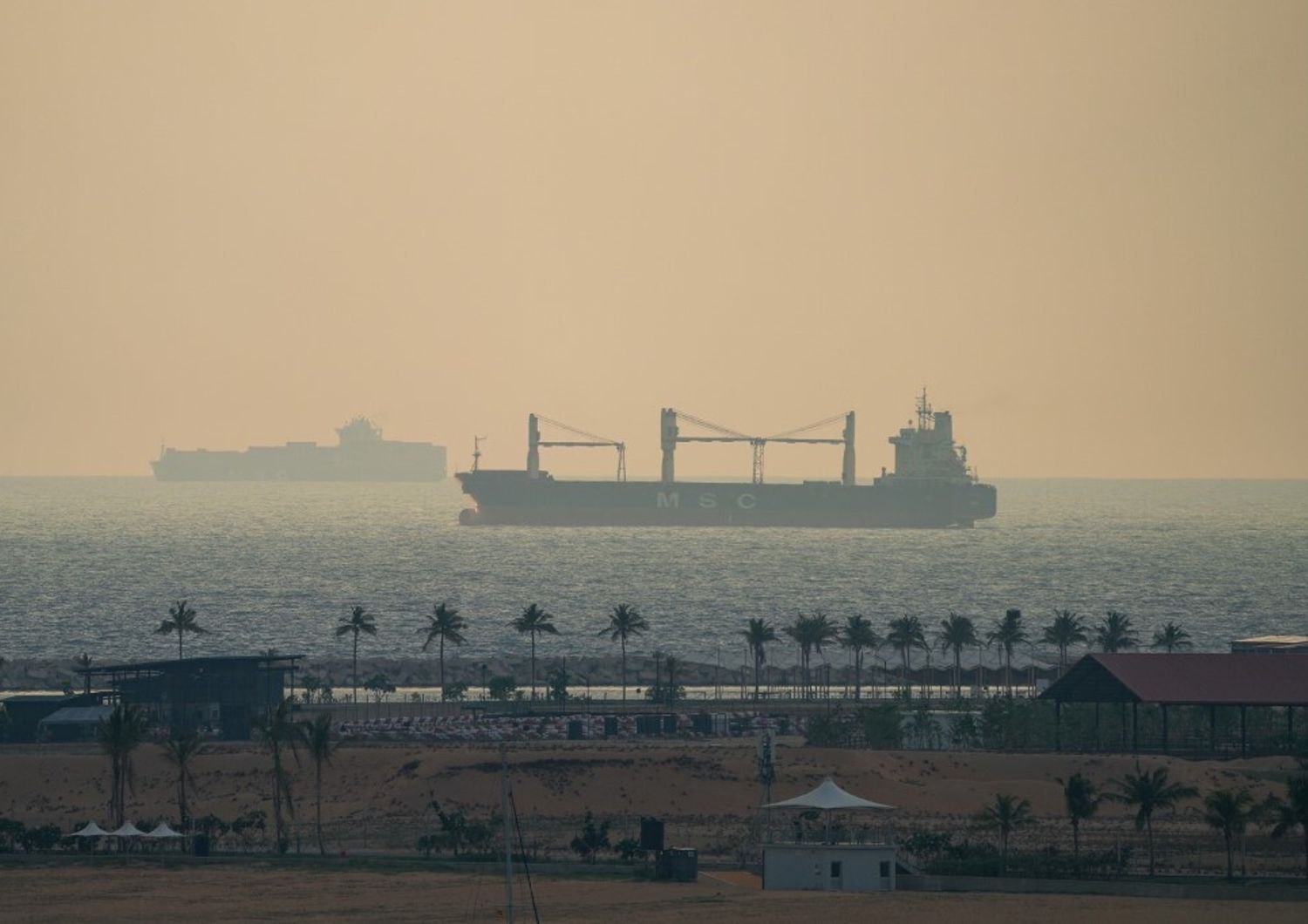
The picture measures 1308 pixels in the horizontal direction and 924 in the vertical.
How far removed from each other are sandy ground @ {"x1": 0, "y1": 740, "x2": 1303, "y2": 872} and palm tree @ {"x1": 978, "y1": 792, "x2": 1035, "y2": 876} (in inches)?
22.4

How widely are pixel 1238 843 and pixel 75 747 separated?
42479 millimetres

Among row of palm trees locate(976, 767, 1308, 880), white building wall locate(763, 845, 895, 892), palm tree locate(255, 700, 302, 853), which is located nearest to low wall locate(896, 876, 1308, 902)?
white building wall locate(763, 845, 895, 892)

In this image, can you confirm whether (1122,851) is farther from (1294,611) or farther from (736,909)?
(1294,611)

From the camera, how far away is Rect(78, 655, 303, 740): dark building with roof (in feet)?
276

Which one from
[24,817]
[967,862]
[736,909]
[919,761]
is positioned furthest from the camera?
[919,761]

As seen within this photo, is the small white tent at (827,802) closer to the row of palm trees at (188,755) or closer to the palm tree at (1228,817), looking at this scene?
the palm tree at (1228,817)

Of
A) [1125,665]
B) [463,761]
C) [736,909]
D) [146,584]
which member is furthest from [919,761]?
[146,584]

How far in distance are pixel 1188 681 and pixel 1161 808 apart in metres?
10.9

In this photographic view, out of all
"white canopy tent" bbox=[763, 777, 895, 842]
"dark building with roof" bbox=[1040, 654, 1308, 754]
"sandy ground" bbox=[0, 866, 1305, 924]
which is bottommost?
"sandy ground" bbox=[0, 866, 1305, 924]

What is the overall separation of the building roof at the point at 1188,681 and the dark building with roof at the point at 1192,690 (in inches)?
1.2

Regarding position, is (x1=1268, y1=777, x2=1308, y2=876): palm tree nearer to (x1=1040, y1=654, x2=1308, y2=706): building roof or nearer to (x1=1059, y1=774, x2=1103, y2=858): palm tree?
(x1=1059, y1=774, x2=1103, y2=858): palm tree

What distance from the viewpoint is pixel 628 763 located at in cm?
7188

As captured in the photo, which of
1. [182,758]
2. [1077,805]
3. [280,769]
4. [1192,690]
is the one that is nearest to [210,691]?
[182,758]

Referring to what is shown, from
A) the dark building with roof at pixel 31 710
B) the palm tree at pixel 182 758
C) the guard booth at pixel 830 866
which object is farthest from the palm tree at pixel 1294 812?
the dark building with roof at pixel 31 710
